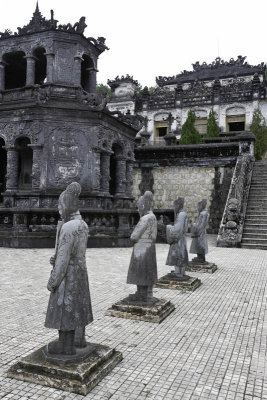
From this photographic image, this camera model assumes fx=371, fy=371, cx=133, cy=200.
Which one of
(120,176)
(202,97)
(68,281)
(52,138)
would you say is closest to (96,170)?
(52,138)

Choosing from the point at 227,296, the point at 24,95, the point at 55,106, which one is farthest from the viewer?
the point at 24,95

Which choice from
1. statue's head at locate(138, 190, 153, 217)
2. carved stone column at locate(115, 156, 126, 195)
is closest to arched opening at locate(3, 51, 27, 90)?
carved stone column at locate(115, 156, 126, 195)

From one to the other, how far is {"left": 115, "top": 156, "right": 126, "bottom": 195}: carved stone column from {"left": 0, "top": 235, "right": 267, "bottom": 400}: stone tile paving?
848 cm

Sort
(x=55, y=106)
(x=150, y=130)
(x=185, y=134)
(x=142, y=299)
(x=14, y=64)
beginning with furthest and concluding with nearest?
(x=150, y=130) < (x=185, y=134) < (x=14, y=64) < (x=55, y=106) < (x=142, y=299)

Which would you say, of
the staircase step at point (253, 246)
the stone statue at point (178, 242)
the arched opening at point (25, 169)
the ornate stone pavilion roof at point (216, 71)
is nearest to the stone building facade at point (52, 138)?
the arched opening at point (25, 169)

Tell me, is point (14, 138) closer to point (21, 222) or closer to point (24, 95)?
point (24, 95)

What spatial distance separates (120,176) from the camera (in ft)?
55.4

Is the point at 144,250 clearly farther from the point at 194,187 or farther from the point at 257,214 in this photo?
the point at 194,187

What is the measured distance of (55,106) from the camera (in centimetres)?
1404

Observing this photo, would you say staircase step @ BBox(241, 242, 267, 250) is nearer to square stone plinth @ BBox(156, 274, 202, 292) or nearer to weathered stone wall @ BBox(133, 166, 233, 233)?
weathered stone wall @ BBox(133, 166, 233, 233)

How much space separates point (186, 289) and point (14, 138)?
33.4 feet

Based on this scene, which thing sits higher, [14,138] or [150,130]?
[150,130]

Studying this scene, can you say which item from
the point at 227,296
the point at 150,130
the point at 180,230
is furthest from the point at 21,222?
the point at 150,130

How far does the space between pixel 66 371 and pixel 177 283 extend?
4168 millimetres
